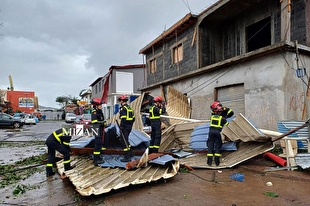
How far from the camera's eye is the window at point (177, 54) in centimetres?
1380

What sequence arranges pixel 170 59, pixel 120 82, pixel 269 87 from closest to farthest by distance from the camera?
pixel 269 87
pixel 170 59
pixel 120 82

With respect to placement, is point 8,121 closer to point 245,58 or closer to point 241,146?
point 245,58

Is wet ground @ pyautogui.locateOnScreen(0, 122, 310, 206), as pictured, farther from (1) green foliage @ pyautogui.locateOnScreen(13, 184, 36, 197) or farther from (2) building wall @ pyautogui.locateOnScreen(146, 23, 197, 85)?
(2) building wall @ pyautogui.locateOnScreen(146, 23, 197, 85)

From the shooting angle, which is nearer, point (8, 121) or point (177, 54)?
point (177, 54)

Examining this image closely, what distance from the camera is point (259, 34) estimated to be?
1122 cm

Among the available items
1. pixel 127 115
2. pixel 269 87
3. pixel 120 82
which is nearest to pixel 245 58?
pixel 269 87

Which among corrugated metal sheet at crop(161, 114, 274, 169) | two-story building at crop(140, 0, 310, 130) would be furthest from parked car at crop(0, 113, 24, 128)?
corrugated metal sheet at crop(161, 114, 274, 169)

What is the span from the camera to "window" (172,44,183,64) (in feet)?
45.3

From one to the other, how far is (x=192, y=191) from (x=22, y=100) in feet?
147

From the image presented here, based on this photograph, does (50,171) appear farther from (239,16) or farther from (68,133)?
(239,16)

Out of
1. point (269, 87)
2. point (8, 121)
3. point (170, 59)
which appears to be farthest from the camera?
point (8, 121)

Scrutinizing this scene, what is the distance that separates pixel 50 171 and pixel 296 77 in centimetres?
805

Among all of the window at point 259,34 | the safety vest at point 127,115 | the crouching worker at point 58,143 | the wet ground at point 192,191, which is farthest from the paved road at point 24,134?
the window at point 259,34

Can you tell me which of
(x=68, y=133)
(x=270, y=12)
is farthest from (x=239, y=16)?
(x=68, y=133)
